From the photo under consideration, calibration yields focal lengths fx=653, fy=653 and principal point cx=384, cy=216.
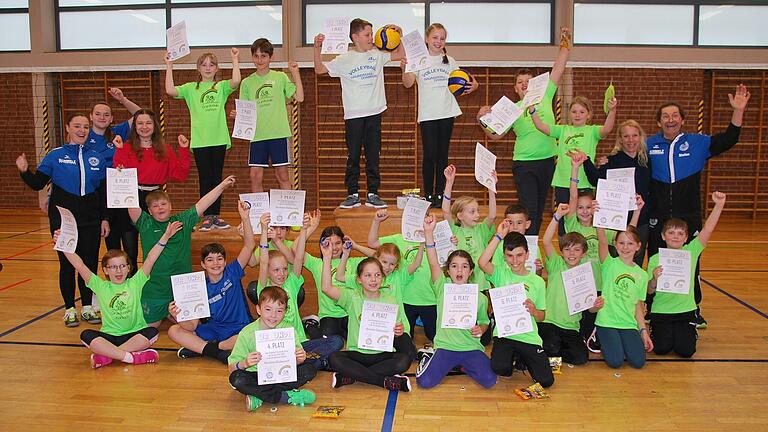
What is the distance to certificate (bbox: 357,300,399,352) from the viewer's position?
427 cm

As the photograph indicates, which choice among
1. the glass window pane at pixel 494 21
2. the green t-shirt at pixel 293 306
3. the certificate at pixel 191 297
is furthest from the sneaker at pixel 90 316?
the glass window pane at pixel 494 21

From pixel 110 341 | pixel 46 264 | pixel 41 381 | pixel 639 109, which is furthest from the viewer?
pixel 639 109

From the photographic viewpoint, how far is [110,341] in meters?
4.72

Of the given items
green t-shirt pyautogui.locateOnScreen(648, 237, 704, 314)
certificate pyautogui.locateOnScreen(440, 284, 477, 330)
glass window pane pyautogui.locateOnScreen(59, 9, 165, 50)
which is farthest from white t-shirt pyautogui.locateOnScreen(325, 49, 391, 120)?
glass window pane pyautogui.locateOnScreen(59, 9, 165, 50)

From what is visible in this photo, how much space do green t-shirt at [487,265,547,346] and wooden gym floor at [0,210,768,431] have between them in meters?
0.29

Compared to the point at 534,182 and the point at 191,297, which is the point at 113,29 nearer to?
the point at 191,297

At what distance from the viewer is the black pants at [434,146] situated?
6.02m

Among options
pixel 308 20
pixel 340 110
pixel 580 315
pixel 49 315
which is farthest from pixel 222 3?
pixel 580 315

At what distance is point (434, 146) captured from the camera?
6.06 m

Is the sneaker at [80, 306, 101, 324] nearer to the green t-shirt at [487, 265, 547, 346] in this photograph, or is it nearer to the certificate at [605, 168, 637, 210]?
the green t-shirt at [487, 265, 547, 346]

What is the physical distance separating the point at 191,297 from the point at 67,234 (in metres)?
1.12

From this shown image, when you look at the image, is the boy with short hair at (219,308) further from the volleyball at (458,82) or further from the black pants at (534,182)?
the black pants at (534,182)

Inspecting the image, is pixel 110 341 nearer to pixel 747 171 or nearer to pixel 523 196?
pixel 523 196

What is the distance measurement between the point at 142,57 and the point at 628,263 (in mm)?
9843
